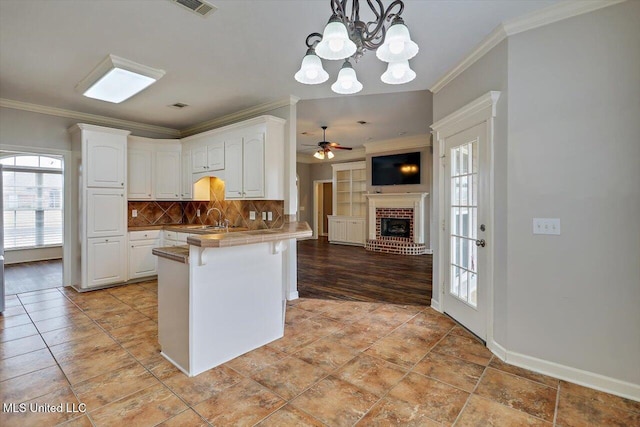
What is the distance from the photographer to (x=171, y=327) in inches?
99.1

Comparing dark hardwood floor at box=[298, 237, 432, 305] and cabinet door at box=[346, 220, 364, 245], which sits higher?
cabinet door at box=[346, 220, 364, 245]

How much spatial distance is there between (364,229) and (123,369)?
7.12m

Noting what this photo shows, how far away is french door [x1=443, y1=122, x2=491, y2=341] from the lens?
2.82 meters

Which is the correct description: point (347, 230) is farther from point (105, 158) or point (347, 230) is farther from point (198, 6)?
point (198, 6)

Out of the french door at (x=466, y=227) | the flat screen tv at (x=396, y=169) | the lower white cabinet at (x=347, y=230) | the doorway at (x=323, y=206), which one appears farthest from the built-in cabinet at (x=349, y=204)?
the french door at (x=466, y=227)

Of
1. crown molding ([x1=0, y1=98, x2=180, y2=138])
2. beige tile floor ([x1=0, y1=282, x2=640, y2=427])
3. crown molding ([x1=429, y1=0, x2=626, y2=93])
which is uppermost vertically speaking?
crown molding ([x1=0, y1=98, x2=180, y2=138])

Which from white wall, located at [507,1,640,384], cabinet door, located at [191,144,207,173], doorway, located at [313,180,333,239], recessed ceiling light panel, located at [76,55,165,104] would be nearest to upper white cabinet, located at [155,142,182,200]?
cabinet door, located at [191,144,207,173]

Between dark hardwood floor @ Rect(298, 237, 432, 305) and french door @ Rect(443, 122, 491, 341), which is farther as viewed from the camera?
dark hardwood floor @ Rect(298, 237, 432, 305)

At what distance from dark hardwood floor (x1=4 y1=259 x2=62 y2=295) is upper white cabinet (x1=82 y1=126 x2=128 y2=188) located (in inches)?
69.5

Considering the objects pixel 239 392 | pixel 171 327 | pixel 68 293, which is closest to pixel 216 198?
pixel 68 293

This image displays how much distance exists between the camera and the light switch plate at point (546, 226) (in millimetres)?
2320

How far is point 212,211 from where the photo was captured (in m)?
5.62

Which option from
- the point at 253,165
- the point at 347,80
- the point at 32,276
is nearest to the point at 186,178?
the point at 253,165

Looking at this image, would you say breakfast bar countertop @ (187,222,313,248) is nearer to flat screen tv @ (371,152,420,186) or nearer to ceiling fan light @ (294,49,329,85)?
ceiling fan light @ (294,49,329,85)
